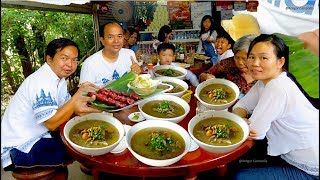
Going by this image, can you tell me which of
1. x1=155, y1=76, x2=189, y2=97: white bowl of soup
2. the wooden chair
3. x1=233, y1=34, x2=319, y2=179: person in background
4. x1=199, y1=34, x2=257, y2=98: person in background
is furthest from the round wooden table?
x1=199, y1=34, x2=257, y2=98: person in background

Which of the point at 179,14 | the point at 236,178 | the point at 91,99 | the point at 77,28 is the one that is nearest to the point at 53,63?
the point at 91,99

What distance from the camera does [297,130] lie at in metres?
2.29

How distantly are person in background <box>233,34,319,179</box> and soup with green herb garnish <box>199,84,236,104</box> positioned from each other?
466 mm

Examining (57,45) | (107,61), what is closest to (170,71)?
(107,61)

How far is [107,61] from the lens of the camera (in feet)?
12.1

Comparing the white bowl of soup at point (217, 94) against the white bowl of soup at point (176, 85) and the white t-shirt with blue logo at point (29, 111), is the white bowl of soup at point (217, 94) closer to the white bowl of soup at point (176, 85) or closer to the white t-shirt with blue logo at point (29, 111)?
the white bowl of soup at point (176, 85)

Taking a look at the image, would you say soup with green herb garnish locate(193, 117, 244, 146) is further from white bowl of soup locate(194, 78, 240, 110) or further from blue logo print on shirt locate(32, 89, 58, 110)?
blue logo print on shirt locate(32, 89, 58, 110)

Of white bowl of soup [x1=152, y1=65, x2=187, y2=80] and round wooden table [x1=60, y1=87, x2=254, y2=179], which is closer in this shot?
round wooden table [x1=60, y1=87, x2=254, y2=179]

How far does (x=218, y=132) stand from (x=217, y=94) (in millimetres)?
697

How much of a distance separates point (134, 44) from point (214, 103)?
165 inches

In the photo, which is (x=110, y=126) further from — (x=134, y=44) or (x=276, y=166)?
(x=134, y=44)

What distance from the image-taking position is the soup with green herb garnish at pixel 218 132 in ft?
6.82

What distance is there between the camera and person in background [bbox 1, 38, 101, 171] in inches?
94.3

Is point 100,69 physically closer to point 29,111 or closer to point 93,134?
point 29,111
